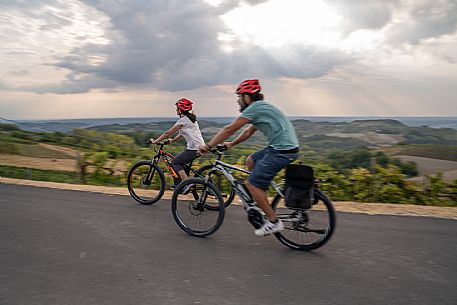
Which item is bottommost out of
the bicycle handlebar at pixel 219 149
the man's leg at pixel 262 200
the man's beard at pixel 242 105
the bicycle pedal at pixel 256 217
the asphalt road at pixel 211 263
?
the asphalt road at pixel 211 263

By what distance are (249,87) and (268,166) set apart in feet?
3.32

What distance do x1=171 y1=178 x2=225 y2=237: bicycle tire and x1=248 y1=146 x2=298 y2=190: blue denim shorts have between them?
0.68 meters

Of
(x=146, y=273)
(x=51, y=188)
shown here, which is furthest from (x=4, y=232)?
(x=51, y=188)

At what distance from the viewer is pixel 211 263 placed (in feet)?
14.0

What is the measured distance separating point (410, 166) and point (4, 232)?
9.00 meters

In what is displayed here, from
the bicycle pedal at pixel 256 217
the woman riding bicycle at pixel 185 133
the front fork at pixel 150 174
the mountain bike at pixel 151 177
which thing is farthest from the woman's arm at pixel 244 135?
the front fork at pixel 150 174

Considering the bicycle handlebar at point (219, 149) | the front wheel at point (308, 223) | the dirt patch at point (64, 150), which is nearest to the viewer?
the front wheel at point (308, 223)

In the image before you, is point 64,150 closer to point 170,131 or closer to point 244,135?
point 170,131

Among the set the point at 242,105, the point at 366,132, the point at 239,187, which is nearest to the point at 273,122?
the point at 242,105

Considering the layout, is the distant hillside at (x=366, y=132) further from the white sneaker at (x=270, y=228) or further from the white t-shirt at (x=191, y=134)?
the white sneaker at (x=270, y=228)

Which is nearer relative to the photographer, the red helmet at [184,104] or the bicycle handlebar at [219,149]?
the bicycle handlebar at [219,149]

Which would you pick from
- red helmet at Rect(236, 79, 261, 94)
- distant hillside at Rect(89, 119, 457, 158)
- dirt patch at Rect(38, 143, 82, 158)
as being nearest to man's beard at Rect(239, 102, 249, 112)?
red helmet at Rect(236, 79, 261, 94)

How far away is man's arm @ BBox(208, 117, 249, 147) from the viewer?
4554 mm

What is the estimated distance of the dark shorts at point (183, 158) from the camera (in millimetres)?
7164
